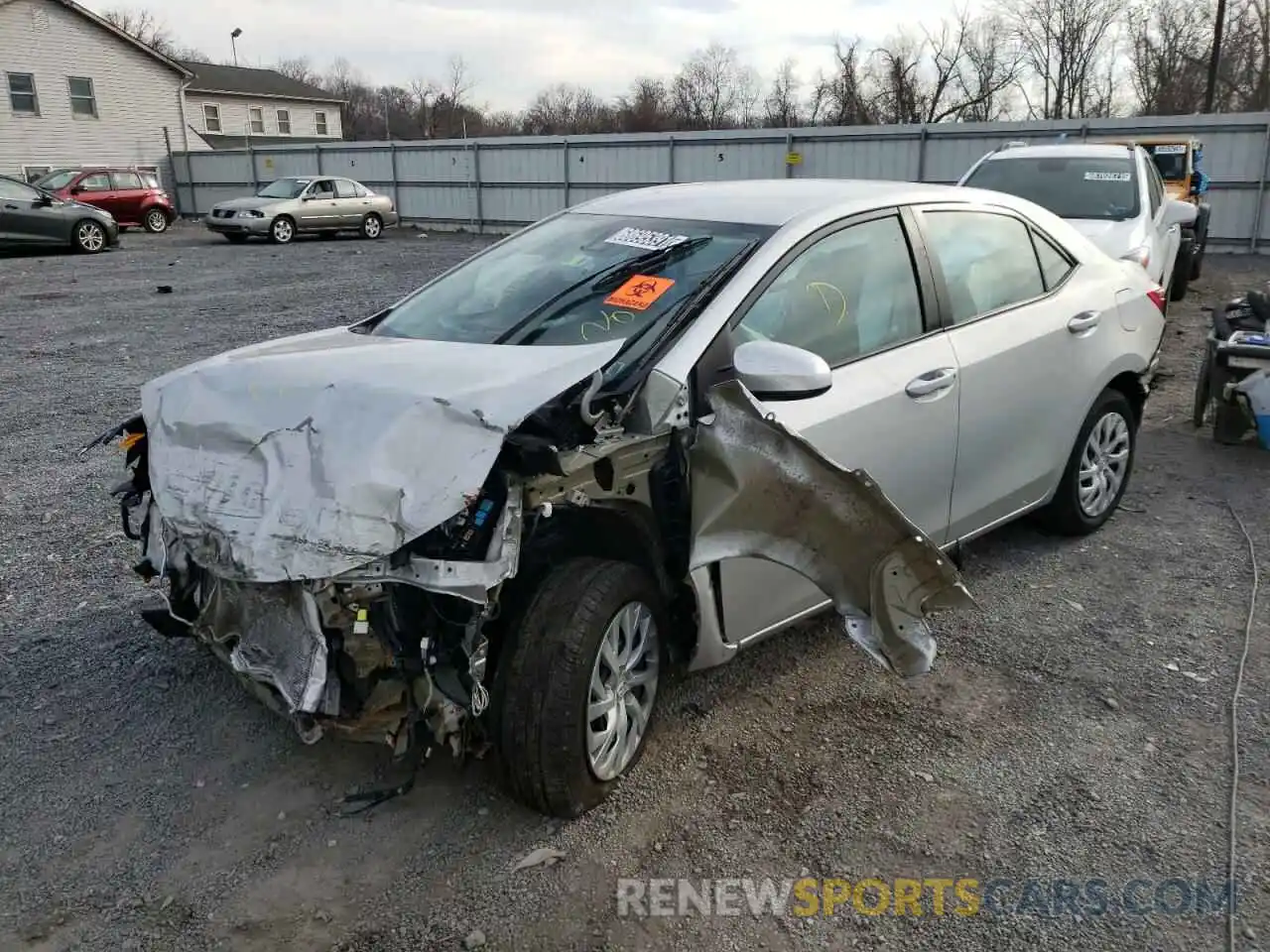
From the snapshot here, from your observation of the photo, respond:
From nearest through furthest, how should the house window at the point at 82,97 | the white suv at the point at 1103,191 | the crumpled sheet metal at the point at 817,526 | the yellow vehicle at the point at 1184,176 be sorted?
the crumpled sheet metal at the point at 817,526 < the white suv at the point at 1103,191 < the yellow vehicle at the point at 1184,176 < the house window at the point at 82,97

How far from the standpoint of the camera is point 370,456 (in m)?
2.65

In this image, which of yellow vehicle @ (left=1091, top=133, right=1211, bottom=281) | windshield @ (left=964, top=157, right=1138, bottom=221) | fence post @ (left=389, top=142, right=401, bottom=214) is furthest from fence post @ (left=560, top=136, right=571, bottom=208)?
windshield @ (left=964, top=157, right=1138, bottom=221)

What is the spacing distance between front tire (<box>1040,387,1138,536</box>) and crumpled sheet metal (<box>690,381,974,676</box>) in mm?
2126

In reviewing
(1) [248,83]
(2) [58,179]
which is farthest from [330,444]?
(1) [248,83]

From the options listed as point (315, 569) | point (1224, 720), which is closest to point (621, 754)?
point (315, 569)

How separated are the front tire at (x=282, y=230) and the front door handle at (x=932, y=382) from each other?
2220 centimetres

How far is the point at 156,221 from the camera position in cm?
2598

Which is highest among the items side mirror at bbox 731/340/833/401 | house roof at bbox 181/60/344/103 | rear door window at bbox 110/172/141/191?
house roof at bbox 181/60/344/103

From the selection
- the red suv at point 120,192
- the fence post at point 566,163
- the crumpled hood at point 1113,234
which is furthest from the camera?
the fence post at point 566,163

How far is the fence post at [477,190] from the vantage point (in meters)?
26.2

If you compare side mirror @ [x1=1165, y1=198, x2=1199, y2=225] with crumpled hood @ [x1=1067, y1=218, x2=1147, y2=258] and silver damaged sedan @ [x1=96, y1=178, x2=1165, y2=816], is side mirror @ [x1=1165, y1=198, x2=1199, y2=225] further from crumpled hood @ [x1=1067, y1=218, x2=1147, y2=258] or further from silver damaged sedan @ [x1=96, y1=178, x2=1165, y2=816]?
silver damaged sedan @ [x1=96, y1=178, x2=1165, y2=816]

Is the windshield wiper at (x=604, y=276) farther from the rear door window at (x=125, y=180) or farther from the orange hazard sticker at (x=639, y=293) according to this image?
the rear door window at (x=125, y=180)

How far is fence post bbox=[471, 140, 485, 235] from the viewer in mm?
26234

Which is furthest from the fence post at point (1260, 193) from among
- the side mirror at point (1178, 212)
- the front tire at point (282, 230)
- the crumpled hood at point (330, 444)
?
the front tire at point (282, 230)
